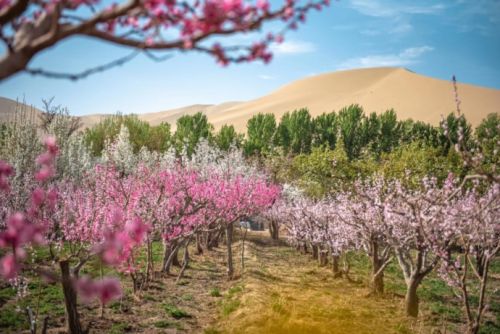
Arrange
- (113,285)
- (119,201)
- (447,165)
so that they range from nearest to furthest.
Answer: (113,285) < (119,201) < (447,165)

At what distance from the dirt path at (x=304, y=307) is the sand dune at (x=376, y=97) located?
8686 centimetres

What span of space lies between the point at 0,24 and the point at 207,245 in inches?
1003

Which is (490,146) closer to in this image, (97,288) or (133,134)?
(97,288)

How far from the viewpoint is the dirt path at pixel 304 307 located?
10.5m

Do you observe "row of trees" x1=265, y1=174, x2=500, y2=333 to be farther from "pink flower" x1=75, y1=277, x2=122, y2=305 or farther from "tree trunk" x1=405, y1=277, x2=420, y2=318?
"pink flower" x1=75, y1=277, x2=122, y2=305

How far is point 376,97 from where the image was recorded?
12962 cm

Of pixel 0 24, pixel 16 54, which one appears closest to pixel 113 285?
pixel 16 54

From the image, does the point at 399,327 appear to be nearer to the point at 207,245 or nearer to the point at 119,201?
the point at 119,201

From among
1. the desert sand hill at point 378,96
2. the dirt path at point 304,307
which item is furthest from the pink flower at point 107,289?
the desert sand hill at point 378,96

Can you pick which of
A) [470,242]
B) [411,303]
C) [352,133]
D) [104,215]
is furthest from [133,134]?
[470,242]

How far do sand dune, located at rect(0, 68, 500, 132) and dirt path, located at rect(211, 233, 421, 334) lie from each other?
285 feet

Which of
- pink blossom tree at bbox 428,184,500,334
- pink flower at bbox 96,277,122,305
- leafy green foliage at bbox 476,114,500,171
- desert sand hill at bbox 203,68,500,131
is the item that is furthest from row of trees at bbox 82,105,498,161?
pink flower at bbox 96,277,122,305

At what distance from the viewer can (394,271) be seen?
21.7 metres

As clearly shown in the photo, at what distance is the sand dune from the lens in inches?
4299
